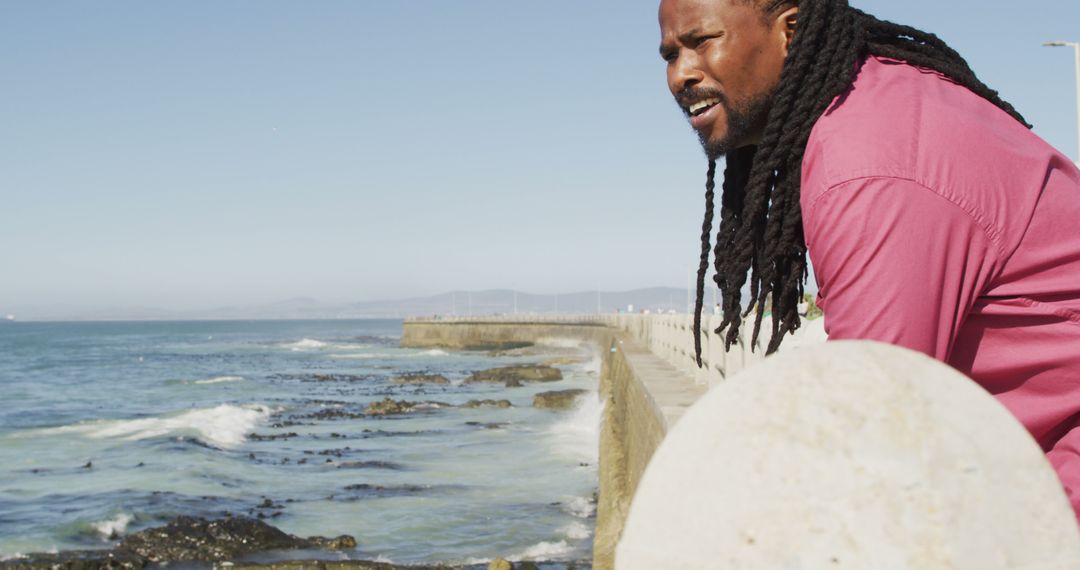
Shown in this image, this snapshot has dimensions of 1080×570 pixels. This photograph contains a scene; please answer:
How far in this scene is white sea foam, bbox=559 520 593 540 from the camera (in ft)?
39.2

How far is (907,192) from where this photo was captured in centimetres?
147

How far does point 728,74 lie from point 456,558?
9986mm

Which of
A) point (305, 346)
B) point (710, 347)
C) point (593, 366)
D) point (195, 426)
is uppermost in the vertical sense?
point (710, 347)

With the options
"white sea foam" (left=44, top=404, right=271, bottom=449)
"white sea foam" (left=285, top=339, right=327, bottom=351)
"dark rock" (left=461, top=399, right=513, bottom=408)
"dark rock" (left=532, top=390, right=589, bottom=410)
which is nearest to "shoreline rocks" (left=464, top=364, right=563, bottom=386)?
Answer: "dark rock" (left=461, top=399, right=513, bottom=408)

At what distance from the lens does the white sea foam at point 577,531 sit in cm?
1194

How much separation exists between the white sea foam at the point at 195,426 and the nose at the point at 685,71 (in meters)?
21.8

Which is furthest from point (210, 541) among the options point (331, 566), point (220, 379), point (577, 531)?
point (220, 379)

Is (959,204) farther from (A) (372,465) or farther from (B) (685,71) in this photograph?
(A) (372,465)

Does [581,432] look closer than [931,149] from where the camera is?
No

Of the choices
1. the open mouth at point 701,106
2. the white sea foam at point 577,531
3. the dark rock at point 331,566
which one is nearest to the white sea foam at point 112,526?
the dark rock at point 331,566

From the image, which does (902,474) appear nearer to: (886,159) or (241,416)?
(886,159)

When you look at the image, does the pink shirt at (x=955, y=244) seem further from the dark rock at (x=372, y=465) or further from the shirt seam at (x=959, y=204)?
the dark rock at (x=372, y=465)

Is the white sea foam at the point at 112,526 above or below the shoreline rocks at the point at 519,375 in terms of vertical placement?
below

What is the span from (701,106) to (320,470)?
17543 millimetres
